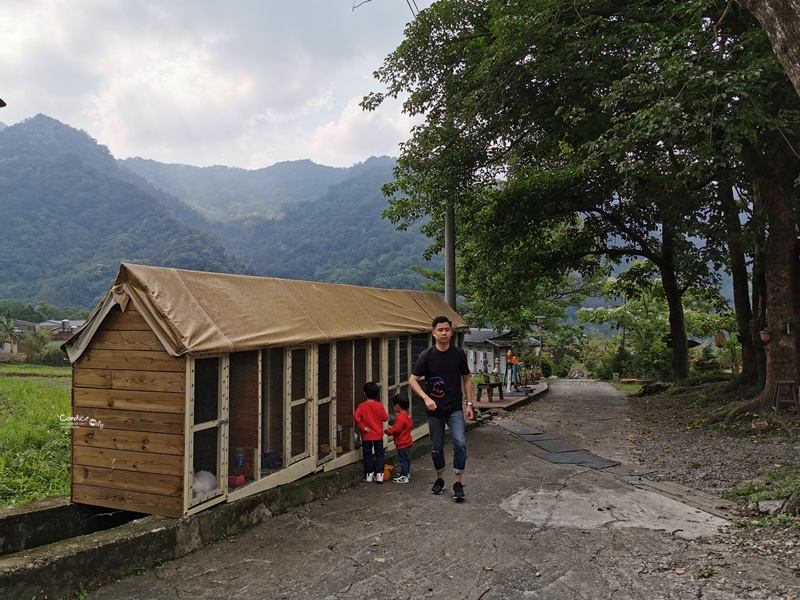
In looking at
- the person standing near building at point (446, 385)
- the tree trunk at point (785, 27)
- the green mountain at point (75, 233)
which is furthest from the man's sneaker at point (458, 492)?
the green mountain at point (75, 233)

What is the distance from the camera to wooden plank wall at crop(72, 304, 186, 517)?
434 cm

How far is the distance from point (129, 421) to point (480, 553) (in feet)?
10.3

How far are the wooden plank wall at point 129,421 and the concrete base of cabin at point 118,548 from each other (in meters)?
0.23

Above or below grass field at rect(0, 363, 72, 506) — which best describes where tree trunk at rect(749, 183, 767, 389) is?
above

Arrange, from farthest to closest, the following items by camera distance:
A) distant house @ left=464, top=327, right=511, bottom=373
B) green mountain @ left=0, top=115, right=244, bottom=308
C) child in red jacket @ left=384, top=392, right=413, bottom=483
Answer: green mountain @ left=0, top=115, right=244, bottom=308, distant house @ left=464, top=327, right=511, bottom=373, child in red jacket @ left=384, top=392, right=413, bottom=483

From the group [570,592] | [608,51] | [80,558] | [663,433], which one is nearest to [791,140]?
[608,51]

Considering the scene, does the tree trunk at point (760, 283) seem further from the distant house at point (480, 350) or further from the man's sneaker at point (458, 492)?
the distant house at point (480, 350)

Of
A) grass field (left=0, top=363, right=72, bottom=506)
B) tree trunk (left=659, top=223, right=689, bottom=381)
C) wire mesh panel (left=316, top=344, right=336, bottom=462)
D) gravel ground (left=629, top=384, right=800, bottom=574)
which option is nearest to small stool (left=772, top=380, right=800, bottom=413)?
gravel ground (left=629, top=384, right=800, bottom=574)

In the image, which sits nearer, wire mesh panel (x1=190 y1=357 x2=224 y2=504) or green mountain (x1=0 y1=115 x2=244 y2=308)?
wire mesh panel (x1=190 y1=357 x2=224 y2=504)

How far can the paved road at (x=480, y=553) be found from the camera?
11.7 ft

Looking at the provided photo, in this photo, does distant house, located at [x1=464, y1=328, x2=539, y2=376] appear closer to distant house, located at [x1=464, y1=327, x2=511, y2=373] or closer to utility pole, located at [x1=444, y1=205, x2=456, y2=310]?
distant house, located at [x1=464, y1=327, x2=511, y2=373]

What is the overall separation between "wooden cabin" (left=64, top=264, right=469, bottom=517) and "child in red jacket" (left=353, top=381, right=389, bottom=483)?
26.4 inches

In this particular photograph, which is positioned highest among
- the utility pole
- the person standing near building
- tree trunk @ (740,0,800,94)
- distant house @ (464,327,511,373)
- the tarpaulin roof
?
tree trunk @ (740,0,800,94)

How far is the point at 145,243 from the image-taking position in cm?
9412
